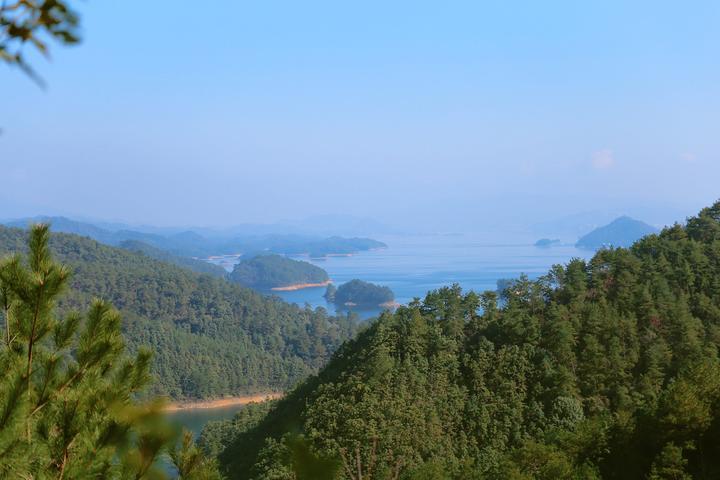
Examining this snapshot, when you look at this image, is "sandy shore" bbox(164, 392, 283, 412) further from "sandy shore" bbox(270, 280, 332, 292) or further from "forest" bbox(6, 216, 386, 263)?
"forest" bbox(6, 216, 386, 263)

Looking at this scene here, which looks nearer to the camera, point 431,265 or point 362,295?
point 362,295

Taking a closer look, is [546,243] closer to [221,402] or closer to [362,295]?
[362,295]

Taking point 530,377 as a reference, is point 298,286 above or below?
below

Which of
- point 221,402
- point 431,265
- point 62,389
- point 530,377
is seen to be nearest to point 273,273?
point 431,265

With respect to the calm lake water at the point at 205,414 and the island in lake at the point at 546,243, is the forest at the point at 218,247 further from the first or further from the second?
the calm lake water at the point at 205,414

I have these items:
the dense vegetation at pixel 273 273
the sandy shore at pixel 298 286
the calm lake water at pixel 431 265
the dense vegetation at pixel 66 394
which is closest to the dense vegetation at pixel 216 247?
the calm lake water at pixel 431 265

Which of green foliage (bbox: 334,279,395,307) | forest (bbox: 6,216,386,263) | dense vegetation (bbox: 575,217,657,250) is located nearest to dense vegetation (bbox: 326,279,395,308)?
green foliage (bbox: 334,279,395,307)

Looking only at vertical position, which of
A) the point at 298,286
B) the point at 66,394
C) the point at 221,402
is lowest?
the point at 221,402
